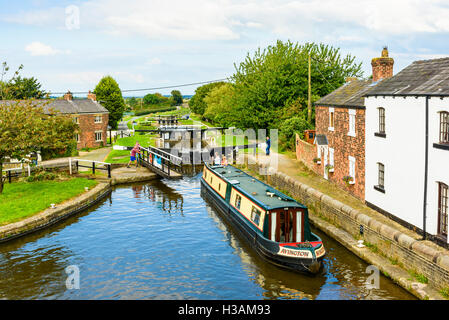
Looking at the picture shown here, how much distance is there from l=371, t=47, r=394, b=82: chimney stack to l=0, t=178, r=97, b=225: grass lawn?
56.4ft

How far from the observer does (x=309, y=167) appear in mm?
26094

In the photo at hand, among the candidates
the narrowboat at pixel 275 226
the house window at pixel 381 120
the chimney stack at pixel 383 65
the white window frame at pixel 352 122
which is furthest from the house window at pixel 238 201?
the chimney stack at pixel 383 65

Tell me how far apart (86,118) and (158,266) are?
31679mm

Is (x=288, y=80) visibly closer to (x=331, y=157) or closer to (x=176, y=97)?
(x=331, y=157)

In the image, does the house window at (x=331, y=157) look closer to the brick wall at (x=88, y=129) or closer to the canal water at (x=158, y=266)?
the canal water at (x=158, y=266)

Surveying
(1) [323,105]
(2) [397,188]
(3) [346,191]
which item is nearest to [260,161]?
(1) [323,105]

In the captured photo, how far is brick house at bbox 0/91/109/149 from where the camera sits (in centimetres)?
4100

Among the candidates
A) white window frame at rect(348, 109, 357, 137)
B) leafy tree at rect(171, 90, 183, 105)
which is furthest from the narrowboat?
leafy tree at rect(171, 90, 183, 105)

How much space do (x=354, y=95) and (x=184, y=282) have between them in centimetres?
1326

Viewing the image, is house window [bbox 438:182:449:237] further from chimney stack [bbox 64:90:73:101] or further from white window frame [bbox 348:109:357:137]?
chimney stack [bbox 64:90:73:101]

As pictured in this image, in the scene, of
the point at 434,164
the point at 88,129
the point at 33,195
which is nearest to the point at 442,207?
the point at 434,164

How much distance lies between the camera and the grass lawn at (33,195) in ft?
58.6
